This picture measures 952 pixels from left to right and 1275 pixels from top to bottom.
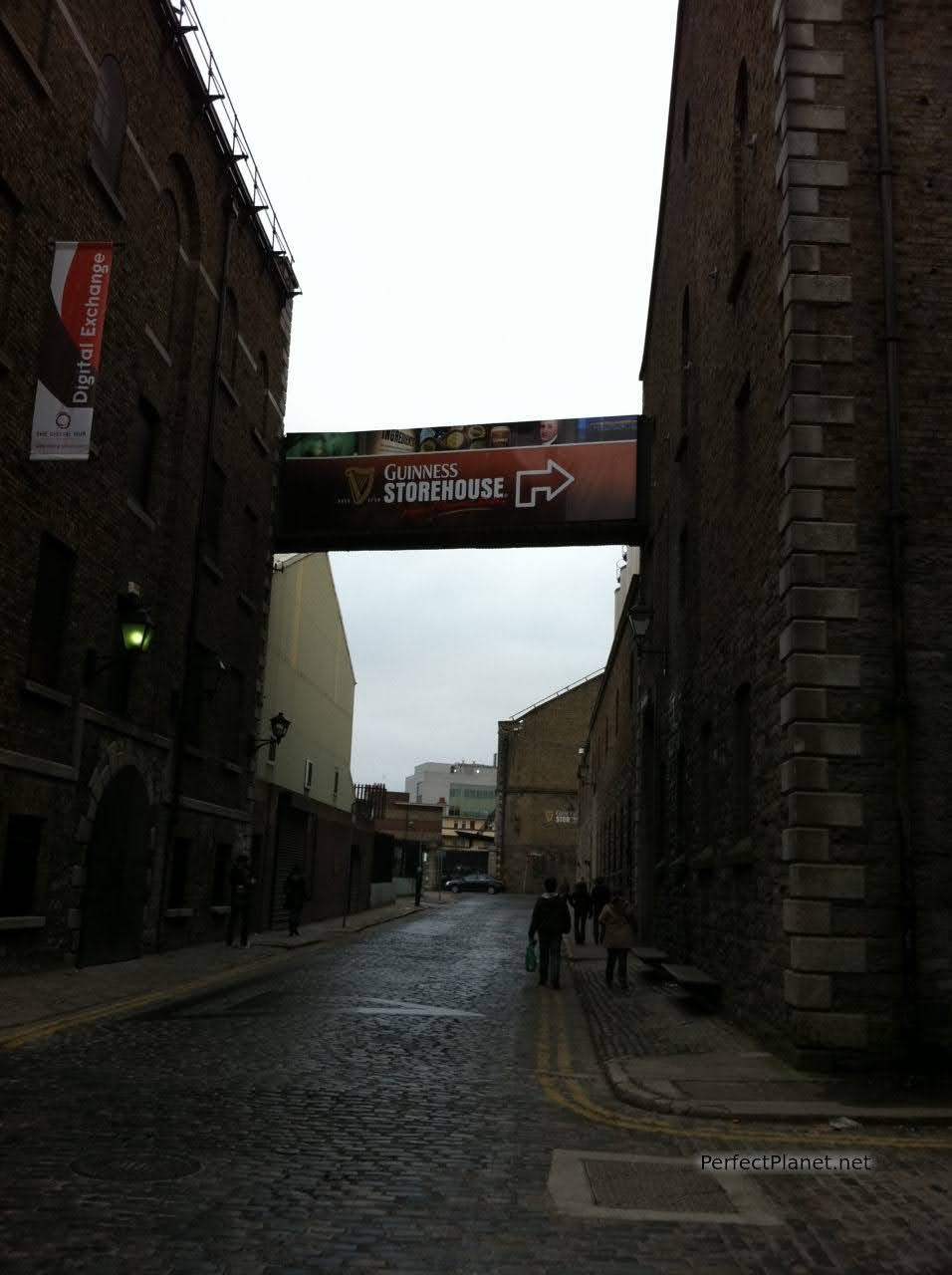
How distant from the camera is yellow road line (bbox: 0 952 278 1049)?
10750 mm

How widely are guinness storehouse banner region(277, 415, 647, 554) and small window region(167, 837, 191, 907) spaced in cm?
931

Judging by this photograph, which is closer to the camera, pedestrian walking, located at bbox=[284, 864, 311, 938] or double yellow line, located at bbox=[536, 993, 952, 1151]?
double yellow line, located at bbox=[536, 993, 952, 1151]

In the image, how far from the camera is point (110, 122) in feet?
58.5

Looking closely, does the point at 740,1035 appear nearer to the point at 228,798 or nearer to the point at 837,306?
the point at 837,306

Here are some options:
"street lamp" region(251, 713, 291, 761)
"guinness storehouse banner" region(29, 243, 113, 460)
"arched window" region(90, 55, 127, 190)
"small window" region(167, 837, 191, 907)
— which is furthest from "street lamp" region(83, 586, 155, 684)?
"arched window" region(90, 55, 127, 190)

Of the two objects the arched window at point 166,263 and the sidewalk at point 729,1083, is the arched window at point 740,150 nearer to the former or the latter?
the sidewalk at point 729,1083

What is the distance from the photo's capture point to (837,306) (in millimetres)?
11109

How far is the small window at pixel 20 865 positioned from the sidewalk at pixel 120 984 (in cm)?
92

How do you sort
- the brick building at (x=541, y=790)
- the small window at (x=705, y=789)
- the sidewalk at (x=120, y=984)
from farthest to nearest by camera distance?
A: the brick building at (x=541, y=790) → the small window at (x=705, y=789) → the sidewalk at (x=120, y=984)

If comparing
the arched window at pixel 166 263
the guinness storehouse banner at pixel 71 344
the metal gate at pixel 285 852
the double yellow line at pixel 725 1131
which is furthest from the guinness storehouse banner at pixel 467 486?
the double yellow line at pixel 725 1131

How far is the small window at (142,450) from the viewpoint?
1916 centimetres

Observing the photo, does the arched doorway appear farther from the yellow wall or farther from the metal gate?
the metal gate

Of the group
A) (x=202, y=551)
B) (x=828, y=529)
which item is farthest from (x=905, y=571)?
(x=202, y=551)

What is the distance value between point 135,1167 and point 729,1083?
4.94 m
